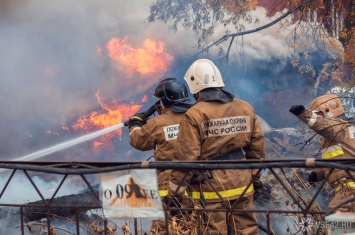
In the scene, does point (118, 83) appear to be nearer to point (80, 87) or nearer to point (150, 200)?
point (80, 87)

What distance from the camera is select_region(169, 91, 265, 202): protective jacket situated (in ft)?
18.0

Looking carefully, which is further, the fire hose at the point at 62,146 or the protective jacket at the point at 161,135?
the fire hose at the point at 62,146

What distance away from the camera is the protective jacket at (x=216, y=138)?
5.47m

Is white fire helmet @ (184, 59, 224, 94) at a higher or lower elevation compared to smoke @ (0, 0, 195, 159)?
lower

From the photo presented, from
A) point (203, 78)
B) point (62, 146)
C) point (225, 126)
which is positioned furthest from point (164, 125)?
point (62, 146)

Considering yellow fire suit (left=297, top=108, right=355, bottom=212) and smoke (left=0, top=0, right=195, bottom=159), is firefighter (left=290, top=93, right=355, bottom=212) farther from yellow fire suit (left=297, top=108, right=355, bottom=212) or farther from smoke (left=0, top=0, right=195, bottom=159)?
smoke (left=0, top=0, right=195, bottom=159)

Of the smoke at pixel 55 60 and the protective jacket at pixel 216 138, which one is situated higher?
the smoke at pixel 55 60

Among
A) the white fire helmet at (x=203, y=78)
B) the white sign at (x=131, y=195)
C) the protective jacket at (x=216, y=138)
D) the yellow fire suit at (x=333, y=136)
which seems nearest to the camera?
the white sign at (x=131, y=195)

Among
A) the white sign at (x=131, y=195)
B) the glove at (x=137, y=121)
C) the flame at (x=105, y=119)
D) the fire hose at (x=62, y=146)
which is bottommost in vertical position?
the white sign at (x=131, y=195)

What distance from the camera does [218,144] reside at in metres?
5.55

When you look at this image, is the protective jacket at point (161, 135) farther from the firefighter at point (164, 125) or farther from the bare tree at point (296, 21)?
Result: the bare tree at point (296, 21)

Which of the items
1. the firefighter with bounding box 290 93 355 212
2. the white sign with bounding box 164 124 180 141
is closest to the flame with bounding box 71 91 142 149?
the white sign with bounding box 164 124 180 141

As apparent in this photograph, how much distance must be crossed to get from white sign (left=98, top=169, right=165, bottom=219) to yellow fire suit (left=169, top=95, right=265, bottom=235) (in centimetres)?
161

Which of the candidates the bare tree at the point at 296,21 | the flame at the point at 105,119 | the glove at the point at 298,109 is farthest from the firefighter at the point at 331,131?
the flame at the point at 105,119
